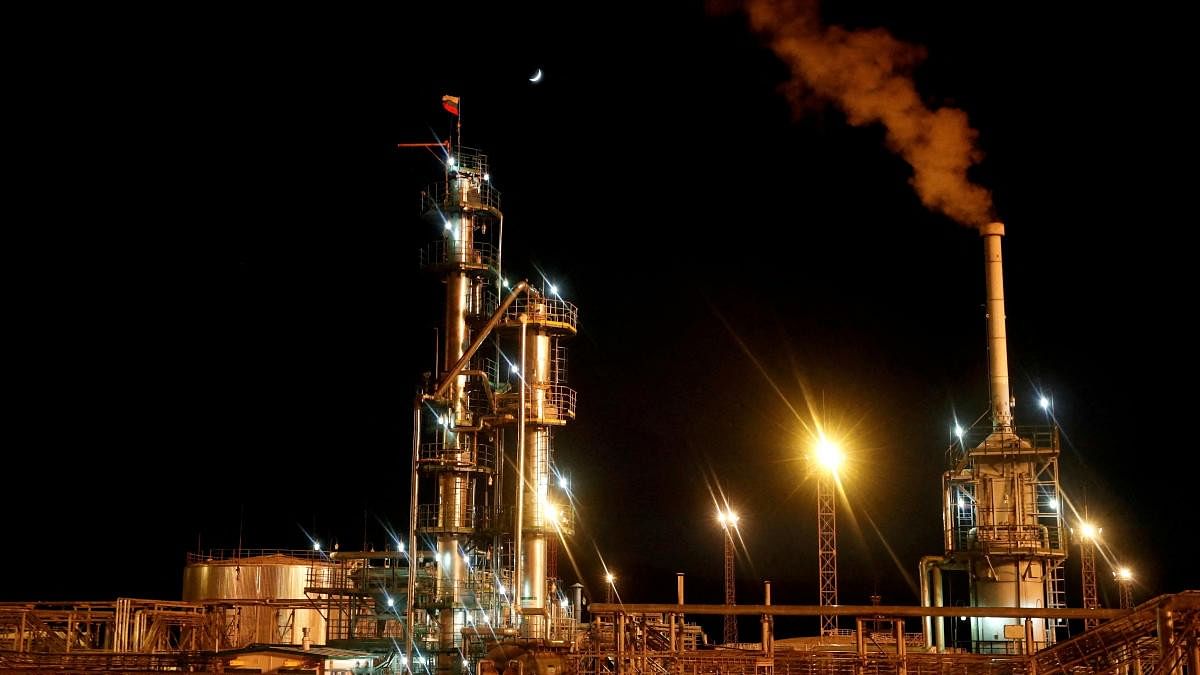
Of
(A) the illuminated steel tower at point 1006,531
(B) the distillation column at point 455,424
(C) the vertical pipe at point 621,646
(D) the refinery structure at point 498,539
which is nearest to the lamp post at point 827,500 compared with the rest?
(D) the refinery structure at point 498,539

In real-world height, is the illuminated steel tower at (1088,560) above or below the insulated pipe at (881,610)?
above

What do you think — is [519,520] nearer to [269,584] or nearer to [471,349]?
[471,349]

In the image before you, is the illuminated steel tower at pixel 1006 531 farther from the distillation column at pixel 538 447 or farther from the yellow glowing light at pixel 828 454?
the distillation column at pixel 538 447

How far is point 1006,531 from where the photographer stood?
47.5m

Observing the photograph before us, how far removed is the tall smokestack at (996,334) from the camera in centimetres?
4969

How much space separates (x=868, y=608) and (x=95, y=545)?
63.5m

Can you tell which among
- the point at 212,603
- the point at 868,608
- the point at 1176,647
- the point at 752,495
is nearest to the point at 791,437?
the point at 752,495

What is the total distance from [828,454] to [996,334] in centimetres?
812

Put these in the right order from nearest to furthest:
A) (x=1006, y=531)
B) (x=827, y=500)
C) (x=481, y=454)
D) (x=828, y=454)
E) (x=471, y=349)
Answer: (x=471, y=349), (x=1006, y=531), (x=828, y=454), (x=481, y=454), (x=827, y=500)

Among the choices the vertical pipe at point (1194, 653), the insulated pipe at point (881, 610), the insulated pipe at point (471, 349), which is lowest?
the vertical pipe at point (1194, 653)

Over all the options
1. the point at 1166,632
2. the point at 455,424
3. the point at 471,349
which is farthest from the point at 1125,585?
the point at 1166,632

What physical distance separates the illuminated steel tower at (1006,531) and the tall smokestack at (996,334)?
54 millimetres

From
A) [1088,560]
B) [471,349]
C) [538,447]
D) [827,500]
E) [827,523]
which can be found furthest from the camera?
[1088,560]

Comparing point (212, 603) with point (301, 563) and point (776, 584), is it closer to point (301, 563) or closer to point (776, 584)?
point (301, 563)
